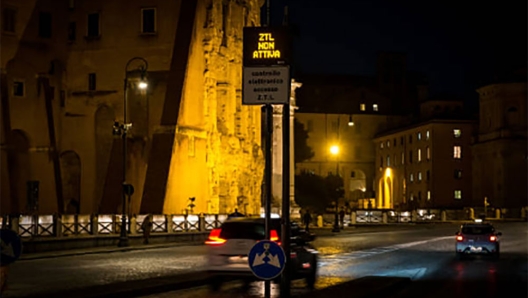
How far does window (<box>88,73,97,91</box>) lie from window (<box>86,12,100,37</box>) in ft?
9.83

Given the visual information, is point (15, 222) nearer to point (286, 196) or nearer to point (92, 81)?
point (286, 196)

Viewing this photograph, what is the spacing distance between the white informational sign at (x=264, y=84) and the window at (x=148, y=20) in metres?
49.4

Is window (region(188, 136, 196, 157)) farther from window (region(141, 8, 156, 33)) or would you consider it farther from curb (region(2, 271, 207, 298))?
curb (region(2, 271, 207, 298))

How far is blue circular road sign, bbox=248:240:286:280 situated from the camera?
12586mm

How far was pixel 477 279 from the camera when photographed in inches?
1007

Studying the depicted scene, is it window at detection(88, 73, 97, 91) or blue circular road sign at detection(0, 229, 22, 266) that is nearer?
blue circular road sign at detection(0, 229, 22, 266)

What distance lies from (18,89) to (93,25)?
748 cm

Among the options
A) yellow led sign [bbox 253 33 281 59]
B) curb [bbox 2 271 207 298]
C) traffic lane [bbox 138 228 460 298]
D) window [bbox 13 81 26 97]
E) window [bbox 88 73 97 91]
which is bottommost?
traffic lane [bbox 138 228 460 298]

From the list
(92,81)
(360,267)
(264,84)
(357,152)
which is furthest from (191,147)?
(357,152)

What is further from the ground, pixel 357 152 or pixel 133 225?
pixel 357 152

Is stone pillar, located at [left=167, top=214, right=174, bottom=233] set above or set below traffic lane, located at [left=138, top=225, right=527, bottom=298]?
above

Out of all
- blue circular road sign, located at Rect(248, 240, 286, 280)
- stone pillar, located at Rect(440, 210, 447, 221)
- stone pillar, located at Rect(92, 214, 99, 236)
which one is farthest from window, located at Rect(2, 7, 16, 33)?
blue circular road sign, located at Rect(248, 240, 286, 280)

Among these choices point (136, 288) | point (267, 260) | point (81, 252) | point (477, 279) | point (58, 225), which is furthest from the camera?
point (58, 225)

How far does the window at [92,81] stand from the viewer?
6353cm
